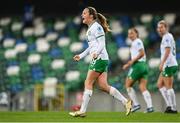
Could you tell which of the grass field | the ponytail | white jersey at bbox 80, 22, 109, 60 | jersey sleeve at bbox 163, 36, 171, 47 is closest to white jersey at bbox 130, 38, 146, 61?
jersey sleeve at bbox 163, 36, 171, 47

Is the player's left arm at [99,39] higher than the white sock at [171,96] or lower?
higher

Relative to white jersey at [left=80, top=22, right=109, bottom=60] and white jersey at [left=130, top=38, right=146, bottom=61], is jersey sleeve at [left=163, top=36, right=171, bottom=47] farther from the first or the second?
white jersey at [left=80, top=22, right=109, bottom=60]

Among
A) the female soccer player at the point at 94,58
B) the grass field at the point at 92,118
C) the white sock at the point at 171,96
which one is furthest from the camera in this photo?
the white sock at the point at 171,96

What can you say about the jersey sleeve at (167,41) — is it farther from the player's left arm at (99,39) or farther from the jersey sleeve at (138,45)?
the player's left arm at (99,39)

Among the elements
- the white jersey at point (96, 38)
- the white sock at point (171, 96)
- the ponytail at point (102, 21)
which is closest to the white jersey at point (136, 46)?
the white sock at point (171, 96)

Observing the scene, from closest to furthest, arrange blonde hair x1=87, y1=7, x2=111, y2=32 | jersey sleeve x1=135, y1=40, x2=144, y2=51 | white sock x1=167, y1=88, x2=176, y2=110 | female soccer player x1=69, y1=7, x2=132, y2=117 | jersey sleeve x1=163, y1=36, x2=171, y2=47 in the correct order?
1. female soccer player x1=69, y1=7, x2=132, y2=117
2. blonde hair x1=87, y1=7, x2=111, y2=32
3. jersey sleeve x1=163, y1=36, x2=171, y2=47
4. white sock x1=167, y1=88, x2=176, y2=110
5. jersey sleeve x1=135, y1=40, x2=144, y2=51

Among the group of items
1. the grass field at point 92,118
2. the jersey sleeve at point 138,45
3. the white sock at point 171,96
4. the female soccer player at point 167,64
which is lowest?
the grass field at point 92,118

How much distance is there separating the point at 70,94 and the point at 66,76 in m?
1.34

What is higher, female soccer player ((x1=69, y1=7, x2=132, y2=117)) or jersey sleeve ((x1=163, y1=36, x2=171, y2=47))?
jersey sleeve ((x1=163, y1=36, x2=171, y2=47))

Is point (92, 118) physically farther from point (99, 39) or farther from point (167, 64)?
point (167, 64)

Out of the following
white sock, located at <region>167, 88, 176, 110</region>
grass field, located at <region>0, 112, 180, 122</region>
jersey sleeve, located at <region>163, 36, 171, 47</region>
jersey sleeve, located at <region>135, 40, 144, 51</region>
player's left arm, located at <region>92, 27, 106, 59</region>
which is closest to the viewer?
grass field, located at <region>0, 112, 180, 122</region>

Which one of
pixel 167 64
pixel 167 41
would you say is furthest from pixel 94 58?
pixel 167 64

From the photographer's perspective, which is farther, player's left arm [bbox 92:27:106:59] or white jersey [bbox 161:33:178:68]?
white jersey [bbox 161:33:178:68]

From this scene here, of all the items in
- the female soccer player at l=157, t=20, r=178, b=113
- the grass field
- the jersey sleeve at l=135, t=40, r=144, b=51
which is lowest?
the grass field
